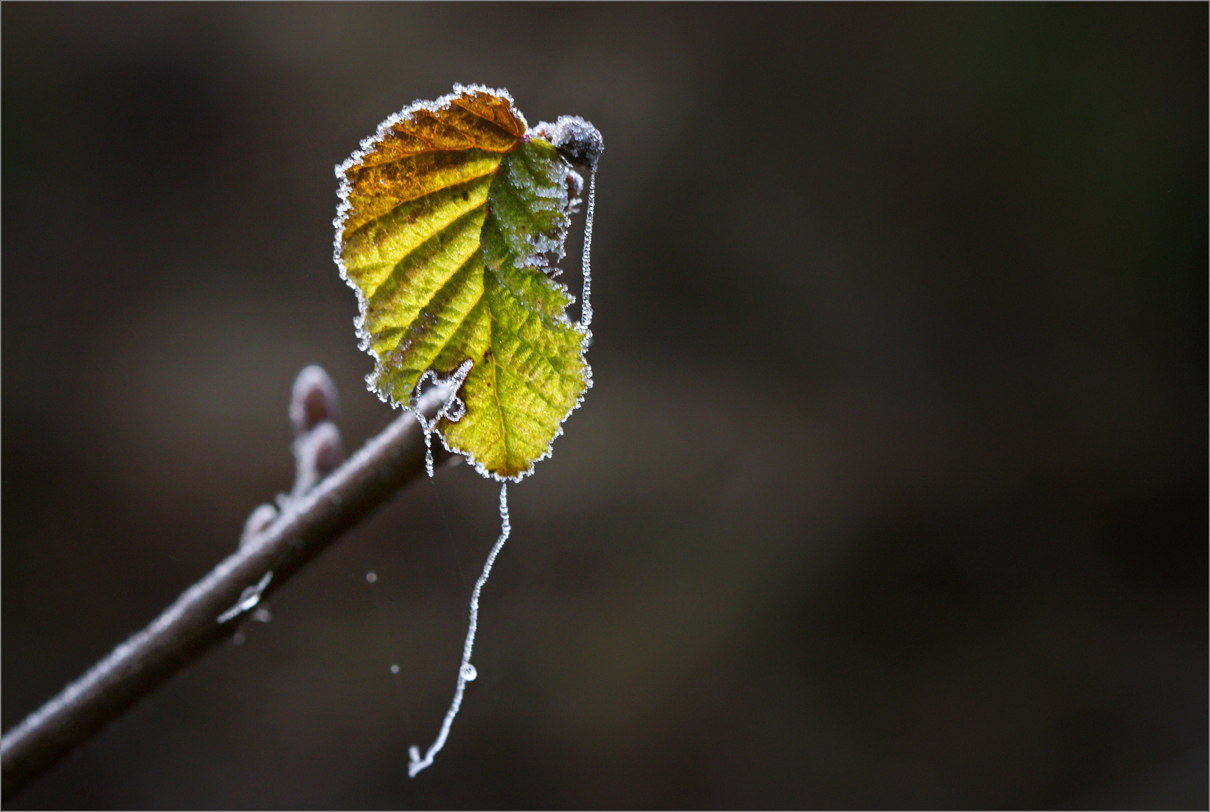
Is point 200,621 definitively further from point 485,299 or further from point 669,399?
point 669,399

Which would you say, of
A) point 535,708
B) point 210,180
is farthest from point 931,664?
point 210,180

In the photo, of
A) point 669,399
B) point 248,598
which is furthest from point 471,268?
point 669,399

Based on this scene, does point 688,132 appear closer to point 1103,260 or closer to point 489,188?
point 1103,260

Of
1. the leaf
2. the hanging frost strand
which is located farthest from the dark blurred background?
the leaf

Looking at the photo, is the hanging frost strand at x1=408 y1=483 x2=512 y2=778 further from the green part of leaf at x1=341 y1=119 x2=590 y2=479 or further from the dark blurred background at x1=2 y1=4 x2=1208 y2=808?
the dark blurred background at x1=2 y1=4 x2=1208 y2=808

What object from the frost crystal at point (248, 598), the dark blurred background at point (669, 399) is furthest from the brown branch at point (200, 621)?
the dark blurred background at point (669, 399)

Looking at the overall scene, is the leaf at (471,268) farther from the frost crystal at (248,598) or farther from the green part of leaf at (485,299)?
the frost crystal at (248,598)

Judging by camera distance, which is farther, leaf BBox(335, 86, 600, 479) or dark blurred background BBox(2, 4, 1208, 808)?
dark blurred background BBox(2, 4, 1208, 808)
